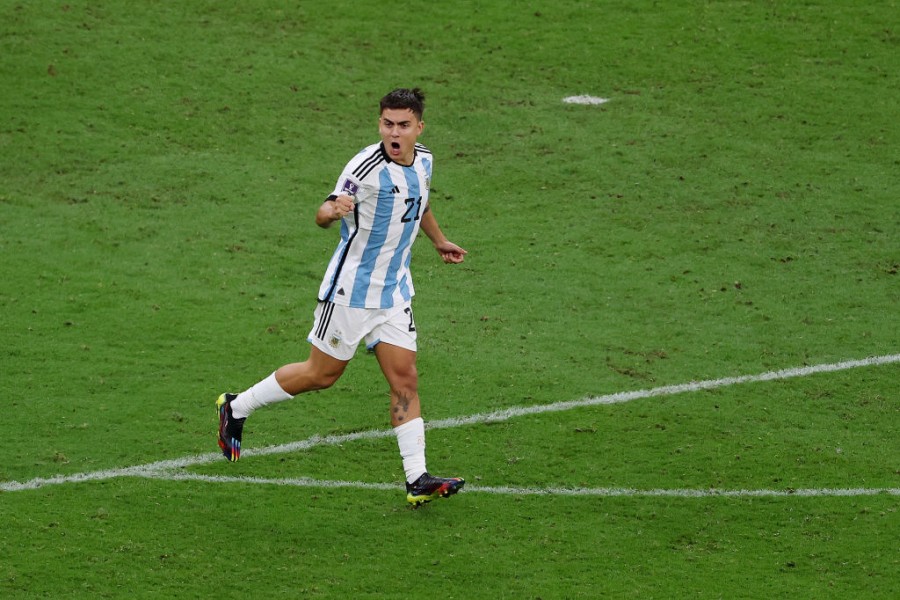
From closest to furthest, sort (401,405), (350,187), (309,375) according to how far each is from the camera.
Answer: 1. (350,187)
2. (401,405)
3. (309,375)

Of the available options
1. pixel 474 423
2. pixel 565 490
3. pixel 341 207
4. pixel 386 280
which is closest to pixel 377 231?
pixel 386 280

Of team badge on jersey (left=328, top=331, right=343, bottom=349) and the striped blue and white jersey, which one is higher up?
the striped blue and white jersey

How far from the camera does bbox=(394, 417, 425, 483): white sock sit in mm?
6934

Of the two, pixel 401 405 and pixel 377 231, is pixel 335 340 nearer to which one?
pixel 401 405

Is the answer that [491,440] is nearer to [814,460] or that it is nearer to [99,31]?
[814,460]

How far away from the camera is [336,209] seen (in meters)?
6.55

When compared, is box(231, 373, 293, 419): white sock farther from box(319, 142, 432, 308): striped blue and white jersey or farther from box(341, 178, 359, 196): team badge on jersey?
box(341, 178, 359, 196): team badge on jersey

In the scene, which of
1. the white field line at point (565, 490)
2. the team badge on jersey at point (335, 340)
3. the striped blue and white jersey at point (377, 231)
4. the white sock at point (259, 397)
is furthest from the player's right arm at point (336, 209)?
the white field line at point (565, 490)

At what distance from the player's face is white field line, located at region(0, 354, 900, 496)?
1.83 meters

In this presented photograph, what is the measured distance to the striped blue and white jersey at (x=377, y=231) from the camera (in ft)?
22.7

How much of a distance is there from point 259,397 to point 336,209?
134 centimetres

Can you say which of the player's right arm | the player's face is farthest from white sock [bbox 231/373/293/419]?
the player's face

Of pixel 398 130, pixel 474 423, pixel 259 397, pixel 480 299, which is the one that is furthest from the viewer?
pixel 480 299

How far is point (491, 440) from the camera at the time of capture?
7.84 meters
